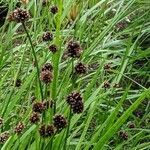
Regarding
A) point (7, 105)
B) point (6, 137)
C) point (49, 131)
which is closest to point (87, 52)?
point (7, 105)

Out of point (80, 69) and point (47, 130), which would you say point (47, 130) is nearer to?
point (47, 130)

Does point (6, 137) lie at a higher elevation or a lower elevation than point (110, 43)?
higher

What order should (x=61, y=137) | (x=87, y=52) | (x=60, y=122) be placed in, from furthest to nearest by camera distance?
(x=87, y=52), (x=61, y=137), (x=60, y=122)

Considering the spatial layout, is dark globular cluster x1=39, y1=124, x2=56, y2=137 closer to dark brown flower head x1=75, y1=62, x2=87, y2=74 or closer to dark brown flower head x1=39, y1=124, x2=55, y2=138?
dark brown flower head x1=39, y1=124, x2=55, y2=138

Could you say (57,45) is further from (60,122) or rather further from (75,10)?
(75,10)

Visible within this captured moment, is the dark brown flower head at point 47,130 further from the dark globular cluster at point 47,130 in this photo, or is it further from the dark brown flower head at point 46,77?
the dark brown flower head at point 46,77

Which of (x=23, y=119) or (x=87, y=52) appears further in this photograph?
(x=87, y=52)

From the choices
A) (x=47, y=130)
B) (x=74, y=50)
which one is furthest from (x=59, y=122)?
(x=74, y=50)

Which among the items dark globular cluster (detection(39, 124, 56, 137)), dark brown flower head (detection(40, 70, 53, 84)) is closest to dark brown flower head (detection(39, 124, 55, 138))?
dark globular cluster (detection(39, 124, 56, 137))

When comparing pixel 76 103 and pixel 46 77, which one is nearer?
pixel 76 103

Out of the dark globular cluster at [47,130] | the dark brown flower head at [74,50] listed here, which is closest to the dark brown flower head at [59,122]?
the dark globular cluster at [47,130]

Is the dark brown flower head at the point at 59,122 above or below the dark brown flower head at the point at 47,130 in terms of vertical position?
above
